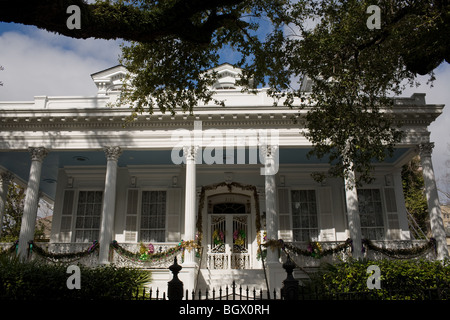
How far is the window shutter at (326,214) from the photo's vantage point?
1592cm

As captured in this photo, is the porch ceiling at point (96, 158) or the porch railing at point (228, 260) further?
the porch railing at point (228, 260)

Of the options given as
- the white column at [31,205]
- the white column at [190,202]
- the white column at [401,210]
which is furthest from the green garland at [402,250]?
the white column at [31,205]

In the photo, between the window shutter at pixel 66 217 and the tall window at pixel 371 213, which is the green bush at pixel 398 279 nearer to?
the tall window at pixel 371 213

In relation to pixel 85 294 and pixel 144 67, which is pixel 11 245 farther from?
pixel 144 67

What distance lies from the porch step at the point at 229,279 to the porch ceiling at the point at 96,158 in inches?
179

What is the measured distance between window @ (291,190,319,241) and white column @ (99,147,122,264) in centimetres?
745

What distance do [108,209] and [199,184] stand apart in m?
4.26

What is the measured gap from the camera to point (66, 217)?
16359mm

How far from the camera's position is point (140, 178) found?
54.4 feet

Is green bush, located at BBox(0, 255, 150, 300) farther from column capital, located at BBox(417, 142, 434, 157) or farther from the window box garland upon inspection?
column capital, located at BBox(417, 142, 434, 157)

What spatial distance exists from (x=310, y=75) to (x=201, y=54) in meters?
2.68

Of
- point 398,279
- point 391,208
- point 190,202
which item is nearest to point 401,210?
point 391,208

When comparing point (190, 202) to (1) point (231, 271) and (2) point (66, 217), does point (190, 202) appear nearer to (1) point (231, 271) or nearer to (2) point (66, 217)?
(1) point (231, 271)
